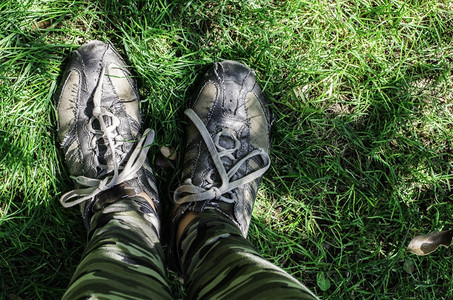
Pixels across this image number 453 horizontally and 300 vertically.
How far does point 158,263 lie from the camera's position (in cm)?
144

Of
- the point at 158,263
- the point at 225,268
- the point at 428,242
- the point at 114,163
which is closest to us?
the point at 225,268

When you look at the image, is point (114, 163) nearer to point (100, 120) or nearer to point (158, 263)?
point (100, 120)

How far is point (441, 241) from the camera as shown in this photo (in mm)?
1992

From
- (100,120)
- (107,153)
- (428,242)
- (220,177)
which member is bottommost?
(428,242)

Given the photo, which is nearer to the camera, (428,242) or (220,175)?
(220,175)

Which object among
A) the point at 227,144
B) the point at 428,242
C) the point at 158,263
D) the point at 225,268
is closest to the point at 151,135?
the point at 227,144

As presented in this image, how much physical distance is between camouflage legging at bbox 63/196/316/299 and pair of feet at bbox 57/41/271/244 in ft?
0.46

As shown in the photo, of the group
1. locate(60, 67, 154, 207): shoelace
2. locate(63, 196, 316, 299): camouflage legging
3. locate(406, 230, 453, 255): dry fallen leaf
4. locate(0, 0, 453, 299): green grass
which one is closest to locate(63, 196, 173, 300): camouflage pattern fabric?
locate(63, 196, 316, 299): camouflage legging

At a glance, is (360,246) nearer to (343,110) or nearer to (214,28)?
(343,110)

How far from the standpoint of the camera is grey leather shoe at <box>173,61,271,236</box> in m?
1.81

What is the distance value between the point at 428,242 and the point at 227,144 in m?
1.14

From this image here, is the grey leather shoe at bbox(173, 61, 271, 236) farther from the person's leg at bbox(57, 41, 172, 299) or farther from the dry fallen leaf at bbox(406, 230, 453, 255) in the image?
the dry fallen leaf at bbox(406, 230, 453, 255)

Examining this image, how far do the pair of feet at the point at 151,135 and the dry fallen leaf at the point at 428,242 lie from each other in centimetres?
86

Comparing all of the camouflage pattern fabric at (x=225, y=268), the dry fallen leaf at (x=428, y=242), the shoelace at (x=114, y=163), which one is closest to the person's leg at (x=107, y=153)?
the shoelace at (x=114, y=163)
